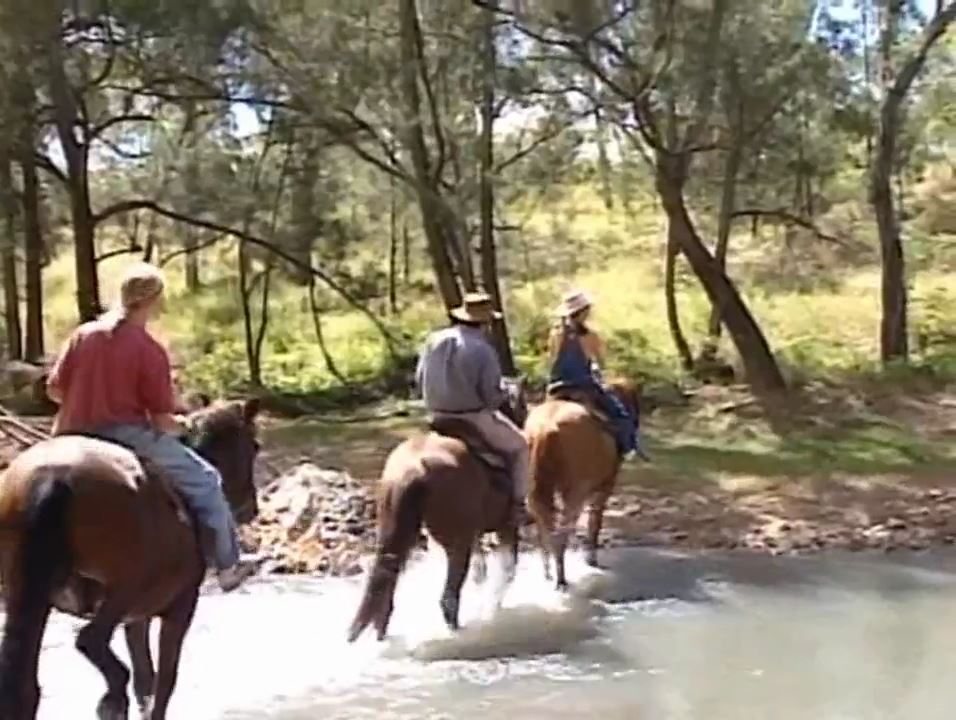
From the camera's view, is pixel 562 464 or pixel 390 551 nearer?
pixel 390 551

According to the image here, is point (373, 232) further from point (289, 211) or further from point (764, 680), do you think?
point (764, 680)

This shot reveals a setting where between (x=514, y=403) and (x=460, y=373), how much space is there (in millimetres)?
936

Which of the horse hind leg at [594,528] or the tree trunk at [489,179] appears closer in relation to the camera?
the horse hind leg at [594,528]

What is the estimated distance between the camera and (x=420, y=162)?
728 inches

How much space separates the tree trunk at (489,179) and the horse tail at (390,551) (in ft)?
31.9

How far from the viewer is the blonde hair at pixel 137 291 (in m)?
5.85

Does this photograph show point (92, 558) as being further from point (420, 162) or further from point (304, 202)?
point (304, 202)

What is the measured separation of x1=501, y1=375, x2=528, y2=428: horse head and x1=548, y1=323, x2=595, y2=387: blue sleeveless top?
1.32 feet

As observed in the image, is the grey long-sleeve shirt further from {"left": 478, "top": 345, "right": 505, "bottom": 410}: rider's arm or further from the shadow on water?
the shadow on water

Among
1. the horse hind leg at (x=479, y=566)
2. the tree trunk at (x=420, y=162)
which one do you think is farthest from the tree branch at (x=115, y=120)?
the horse hind leg at (x=479, y=566)

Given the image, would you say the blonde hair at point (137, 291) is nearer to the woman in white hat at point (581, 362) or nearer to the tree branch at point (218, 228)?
the woman in white hat at point (581, 362)

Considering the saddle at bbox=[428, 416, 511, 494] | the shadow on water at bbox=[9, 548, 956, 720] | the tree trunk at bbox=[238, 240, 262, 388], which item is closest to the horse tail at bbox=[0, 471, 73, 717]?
the shadow on water at bbox=[9, 548, 956, 720]

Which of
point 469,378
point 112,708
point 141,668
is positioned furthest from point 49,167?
point 112,708

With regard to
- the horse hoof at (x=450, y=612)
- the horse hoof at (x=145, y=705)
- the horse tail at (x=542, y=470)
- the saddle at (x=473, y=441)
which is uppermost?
the saddle at (x=473, y=441)
